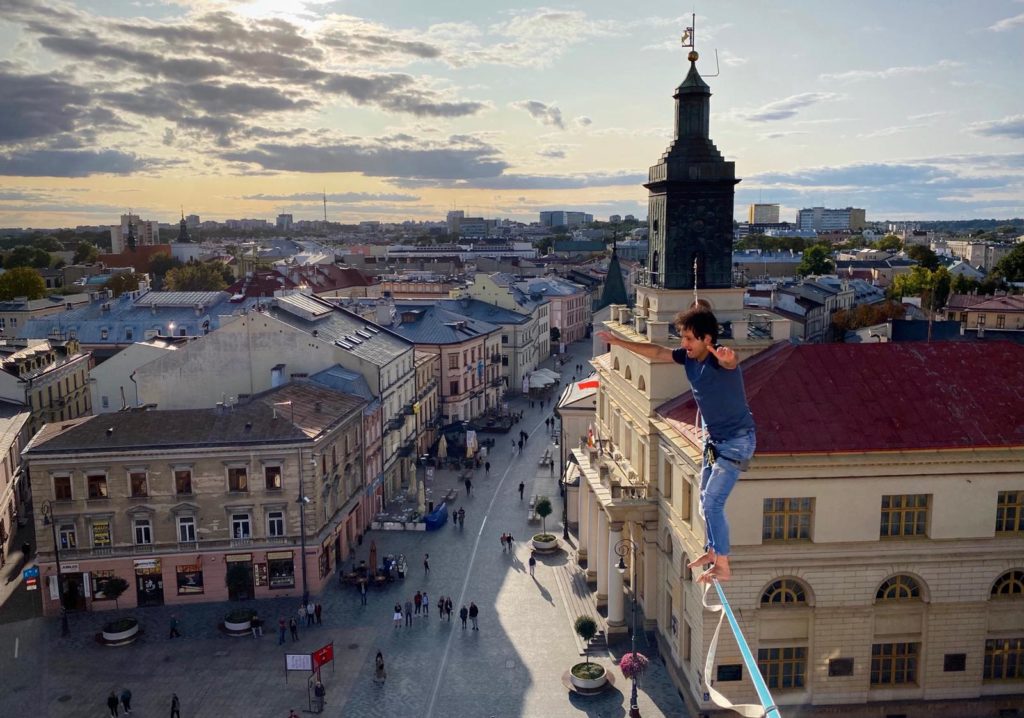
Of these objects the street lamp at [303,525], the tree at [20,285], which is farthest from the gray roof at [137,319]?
the street lamp at [303,525]

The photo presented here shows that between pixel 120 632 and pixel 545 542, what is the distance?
76.7 feet

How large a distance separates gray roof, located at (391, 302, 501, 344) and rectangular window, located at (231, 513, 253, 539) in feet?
124

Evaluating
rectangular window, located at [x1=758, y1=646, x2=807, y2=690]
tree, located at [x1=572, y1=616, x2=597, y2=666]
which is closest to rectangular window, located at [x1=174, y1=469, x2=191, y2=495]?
tree, located at [x1=572, y1=616, x2=597, y2=666]

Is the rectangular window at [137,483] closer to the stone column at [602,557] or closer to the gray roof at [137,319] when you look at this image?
the stone column at [602,557]

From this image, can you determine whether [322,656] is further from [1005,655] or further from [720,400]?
[720,400]

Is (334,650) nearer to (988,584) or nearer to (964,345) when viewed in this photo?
(988,584)

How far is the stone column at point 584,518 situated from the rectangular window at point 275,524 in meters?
16.1

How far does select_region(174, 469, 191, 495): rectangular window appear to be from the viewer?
43781mm

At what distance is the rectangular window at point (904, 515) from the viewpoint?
30703mm

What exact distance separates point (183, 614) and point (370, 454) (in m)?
16.1

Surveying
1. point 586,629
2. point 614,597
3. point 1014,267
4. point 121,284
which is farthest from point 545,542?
point 1014,267

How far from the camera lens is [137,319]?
294 feet

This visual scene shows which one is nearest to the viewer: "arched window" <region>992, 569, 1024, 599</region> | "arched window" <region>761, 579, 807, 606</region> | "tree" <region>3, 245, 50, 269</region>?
"arched window" <region>761, 579, 807, 606</region>

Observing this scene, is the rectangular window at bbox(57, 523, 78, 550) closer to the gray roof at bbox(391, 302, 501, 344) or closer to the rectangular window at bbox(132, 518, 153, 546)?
the rectangular window at bbox(132, 518, 153, 546)
